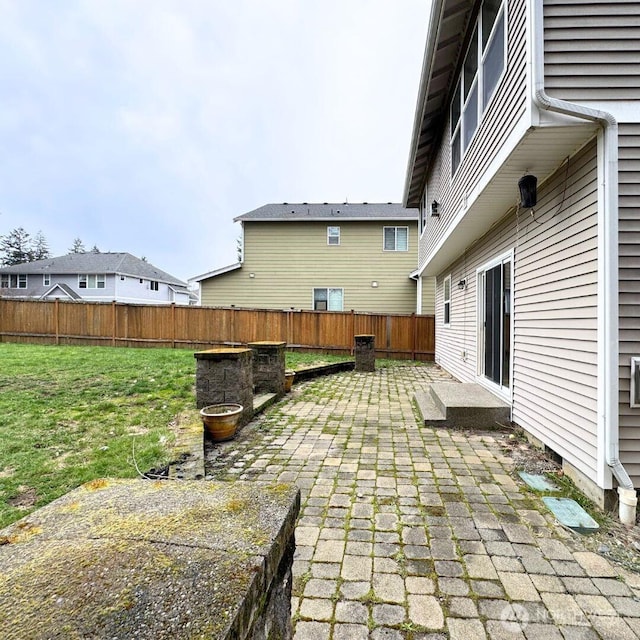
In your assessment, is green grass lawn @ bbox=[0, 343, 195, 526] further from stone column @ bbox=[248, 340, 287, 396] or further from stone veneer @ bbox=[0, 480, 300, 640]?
stone veneer @ bbox=[0, 480, 300, 640]

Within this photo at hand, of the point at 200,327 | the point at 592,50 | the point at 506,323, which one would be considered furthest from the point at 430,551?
the point at 200,327

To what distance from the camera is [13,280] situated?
26.4m

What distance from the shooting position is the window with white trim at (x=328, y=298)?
15.3m

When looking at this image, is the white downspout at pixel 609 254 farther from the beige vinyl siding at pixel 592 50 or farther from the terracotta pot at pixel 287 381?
the terracotta pot at pixel 287 381

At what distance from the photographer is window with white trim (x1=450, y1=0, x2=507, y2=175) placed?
4.09m

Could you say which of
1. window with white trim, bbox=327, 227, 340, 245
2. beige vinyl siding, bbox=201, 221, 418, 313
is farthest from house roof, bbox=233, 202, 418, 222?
window with white trim, bbox=327, 227, 340, 245

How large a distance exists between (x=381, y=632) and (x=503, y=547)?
106 cm

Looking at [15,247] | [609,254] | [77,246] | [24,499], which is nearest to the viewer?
[24,499]

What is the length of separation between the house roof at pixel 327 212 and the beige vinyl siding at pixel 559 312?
10.3 meters

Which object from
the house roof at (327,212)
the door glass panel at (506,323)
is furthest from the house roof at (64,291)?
the door glass panel at (506,323)

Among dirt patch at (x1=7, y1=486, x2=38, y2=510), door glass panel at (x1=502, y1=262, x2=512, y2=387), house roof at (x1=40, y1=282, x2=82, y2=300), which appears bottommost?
dirt patch at (x1=7, y1=486, x2=38, y2=510)

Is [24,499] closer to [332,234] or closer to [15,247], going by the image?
[332,234]

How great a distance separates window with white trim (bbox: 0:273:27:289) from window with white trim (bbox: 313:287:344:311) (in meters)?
23.2

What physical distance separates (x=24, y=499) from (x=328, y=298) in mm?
13055
